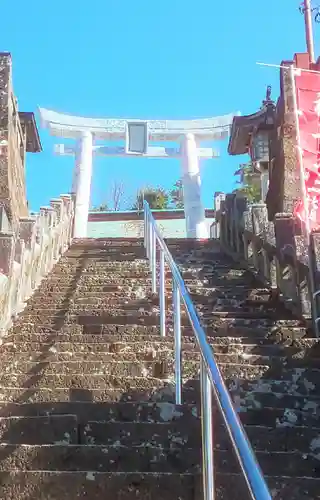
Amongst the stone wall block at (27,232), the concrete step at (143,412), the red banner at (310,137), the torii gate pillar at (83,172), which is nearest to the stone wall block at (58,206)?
the stone wall block at (27,232)

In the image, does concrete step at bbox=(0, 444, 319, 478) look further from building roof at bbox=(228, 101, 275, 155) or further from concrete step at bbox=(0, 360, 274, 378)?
building roof at bbox=(228, 101, 275, 155)

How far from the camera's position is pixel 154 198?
78.8 feet

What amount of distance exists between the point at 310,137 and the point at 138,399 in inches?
170

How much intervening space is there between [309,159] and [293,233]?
1.20 m

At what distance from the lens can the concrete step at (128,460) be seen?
3.59m

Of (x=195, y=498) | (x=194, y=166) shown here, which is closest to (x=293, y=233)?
(x=195, y=498)

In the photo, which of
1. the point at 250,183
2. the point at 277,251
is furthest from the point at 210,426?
the point at 250,183

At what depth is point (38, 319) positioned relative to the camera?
6.25m

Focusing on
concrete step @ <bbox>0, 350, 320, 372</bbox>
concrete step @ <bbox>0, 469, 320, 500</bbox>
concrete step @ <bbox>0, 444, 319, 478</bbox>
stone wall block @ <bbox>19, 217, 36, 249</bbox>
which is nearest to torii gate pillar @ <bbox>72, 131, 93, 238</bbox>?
stone wall block @ <bbox>19, 217, 36, 249</bbox>

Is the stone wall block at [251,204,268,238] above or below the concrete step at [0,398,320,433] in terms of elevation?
above

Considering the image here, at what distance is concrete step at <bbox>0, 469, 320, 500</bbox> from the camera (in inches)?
128

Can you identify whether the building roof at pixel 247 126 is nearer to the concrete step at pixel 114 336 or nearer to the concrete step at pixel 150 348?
the concrete step at pixel 114 336

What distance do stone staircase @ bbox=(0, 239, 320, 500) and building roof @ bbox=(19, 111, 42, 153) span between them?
18.2 feet

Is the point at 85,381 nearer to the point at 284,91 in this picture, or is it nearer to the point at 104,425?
the point at 104,425
